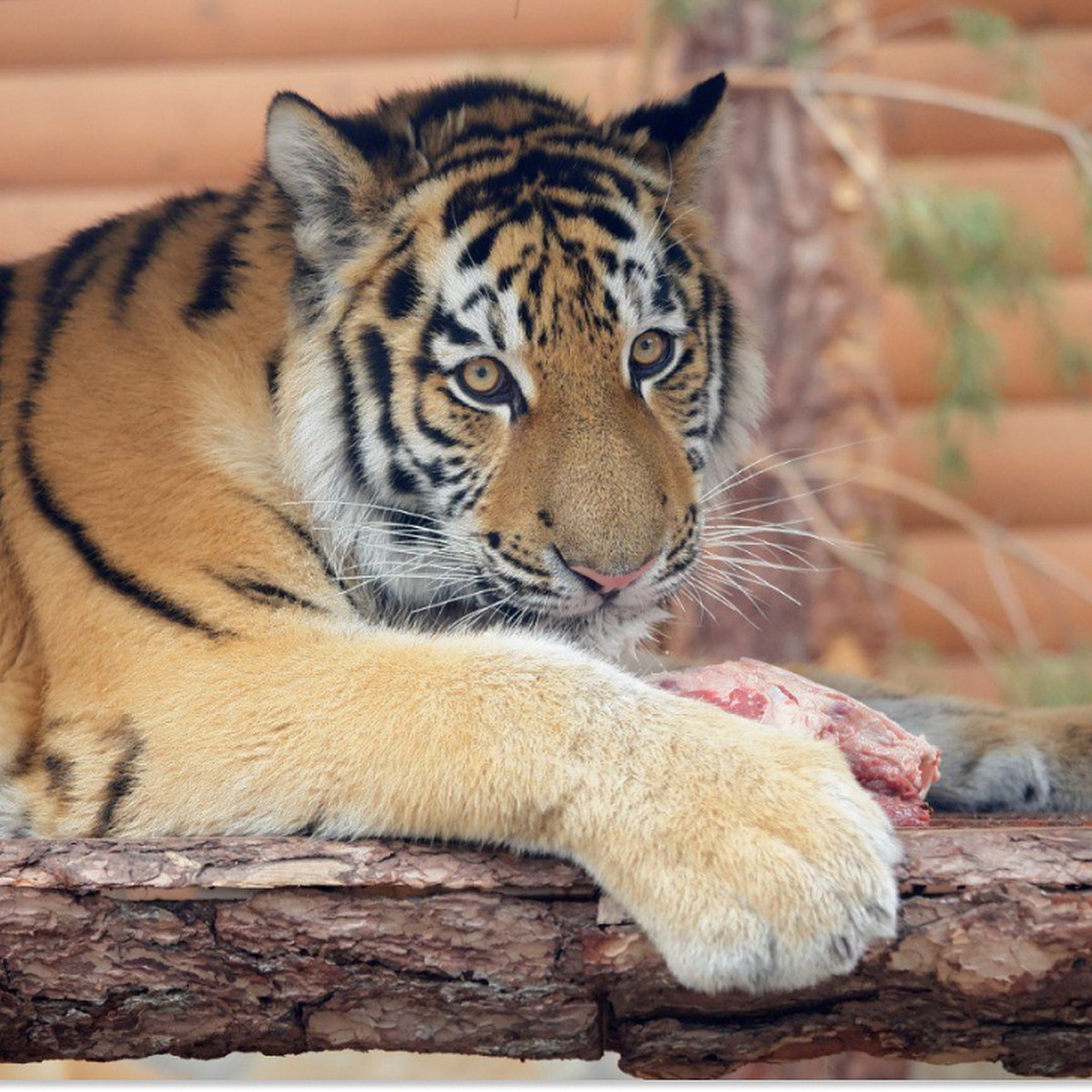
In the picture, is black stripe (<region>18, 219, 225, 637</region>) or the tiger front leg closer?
the tiger front leg

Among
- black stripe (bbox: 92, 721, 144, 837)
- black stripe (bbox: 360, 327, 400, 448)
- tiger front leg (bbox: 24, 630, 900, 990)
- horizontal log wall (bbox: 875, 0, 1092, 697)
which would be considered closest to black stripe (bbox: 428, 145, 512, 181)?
black stripe (bbox: 360, 327, 400, 448)

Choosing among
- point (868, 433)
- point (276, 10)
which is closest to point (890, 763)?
point (868, 433)

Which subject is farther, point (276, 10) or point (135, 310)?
point (276, 10)

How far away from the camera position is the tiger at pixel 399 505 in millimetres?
1474

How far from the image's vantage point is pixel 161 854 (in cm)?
144

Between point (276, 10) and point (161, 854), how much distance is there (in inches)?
135

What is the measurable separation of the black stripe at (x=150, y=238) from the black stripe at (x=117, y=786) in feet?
2.04

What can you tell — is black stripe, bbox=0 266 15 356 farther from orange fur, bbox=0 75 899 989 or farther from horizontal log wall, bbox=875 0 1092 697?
horizontal log wall, bbox=875 0 1092 697

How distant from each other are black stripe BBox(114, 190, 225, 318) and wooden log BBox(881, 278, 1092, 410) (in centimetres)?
296

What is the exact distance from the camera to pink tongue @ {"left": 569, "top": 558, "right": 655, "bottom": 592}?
65.6 inches

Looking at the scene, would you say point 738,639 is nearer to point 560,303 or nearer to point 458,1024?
point 560,303

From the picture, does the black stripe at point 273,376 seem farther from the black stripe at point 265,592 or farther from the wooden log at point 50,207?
the wooden log at point 50,207

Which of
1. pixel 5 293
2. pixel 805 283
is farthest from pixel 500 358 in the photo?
pixel 805 283

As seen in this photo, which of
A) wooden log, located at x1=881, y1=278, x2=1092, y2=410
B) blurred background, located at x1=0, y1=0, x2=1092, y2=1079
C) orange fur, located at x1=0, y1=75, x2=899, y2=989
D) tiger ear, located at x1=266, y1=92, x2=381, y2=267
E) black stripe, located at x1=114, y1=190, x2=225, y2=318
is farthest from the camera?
wooden log, located at x1=881, y1=278, x2=1092, y2=410
